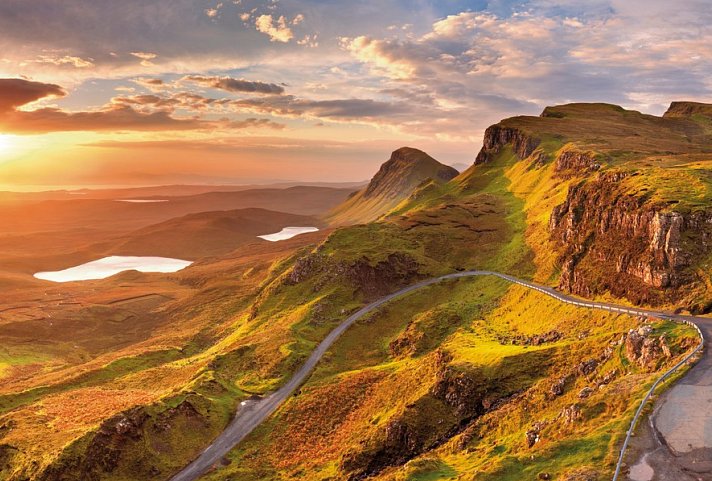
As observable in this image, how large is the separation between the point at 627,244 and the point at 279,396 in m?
63.0

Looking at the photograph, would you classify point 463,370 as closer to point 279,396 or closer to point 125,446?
point 279,396

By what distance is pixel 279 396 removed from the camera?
77688mm

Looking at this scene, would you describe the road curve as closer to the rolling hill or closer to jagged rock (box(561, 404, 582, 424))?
the rolling hill

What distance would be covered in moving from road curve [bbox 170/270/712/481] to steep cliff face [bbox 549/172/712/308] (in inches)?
191

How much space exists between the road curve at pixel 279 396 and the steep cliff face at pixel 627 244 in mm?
4846

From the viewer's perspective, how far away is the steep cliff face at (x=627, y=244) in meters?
66.1

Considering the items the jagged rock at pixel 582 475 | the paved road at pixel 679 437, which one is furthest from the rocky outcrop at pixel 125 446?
the paved road at pixel 679 437

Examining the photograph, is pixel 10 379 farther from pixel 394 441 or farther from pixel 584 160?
pixel 584 160

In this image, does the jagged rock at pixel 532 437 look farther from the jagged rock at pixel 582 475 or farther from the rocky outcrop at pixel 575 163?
the rocky outcrop at pixel 575 163

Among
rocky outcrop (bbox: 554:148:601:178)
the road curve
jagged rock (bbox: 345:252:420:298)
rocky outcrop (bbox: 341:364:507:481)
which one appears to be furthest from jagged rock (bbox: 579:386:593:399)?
rocky outcrop (bbox: 554:148:601:178)

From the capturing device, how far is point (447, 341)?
82000mm

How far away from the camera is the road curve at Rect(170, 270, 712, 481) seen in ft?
191

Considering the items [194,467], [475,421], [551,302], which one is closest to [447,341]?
[551,302]

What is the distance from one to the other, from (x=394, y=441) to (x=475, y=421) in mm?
9942
